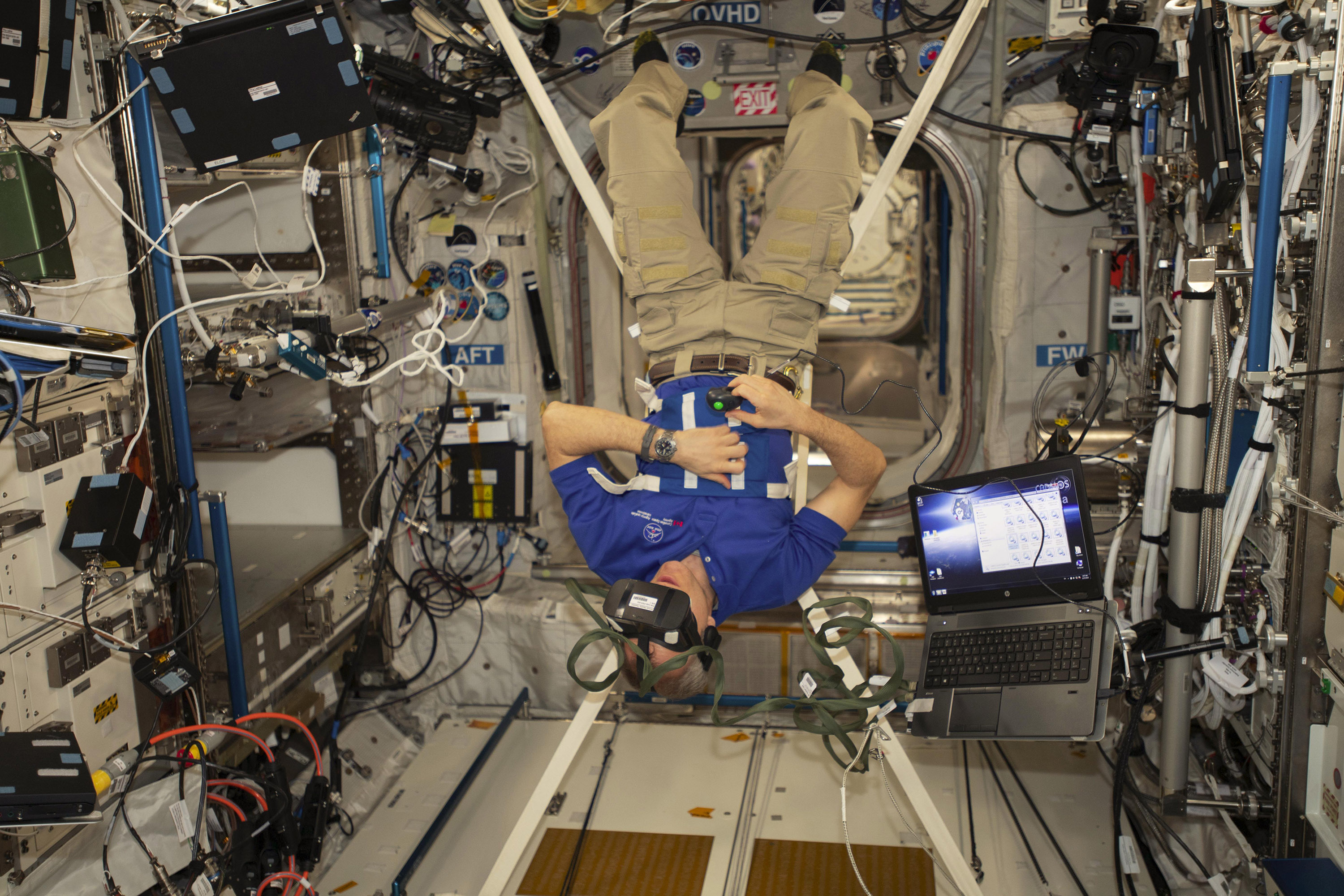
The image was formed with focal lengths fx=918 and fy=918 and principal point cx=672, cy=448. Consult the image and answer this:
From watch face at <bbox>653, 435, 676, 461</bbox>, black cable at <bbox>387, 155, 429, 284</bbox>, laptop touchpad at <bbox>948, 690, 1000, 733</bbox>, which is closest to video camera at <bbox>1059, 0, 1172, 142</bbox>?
watch face at <bbox>653, 435, 676, 461</bbox>

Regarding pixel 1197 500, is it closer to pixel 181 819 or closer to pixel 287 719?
pixel 287 719

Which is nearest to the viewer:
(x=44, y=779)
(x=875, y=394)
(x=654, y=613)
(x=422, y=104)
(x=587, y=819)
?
(x=44, y=779)

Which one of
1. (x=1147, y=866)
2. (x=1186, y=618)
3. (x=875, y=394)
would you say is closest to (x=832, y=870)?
(x=1147, y=866)

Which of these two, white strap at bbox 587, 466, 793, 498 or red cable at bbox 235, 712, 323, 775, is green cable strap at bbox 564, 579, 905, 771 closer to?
white strap at bbox 587, 466, 793, 498

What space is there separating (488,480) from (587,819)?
1.55m

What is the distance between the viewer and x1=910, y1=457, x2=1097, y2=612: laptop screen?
249cm

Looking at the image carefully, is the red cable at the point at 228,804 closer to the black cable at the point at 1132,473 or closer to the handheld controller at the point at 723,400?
the handheld controller at the point at 723,400

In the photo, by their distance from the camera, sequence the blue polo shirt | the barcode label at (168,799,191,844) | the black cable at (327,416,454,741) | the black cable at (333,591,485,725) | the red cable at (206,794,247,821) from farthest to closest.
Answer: the black cable at (333,591,485,725) → the black cable at (327,416,454,741) → the blue polo shirt → the red cable at (206,794,247,821) → the barcode label at (168,799,191,844)

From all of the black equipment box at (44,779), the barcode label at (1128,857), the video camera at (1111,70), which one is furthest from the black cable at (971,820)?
the black equipment box at (44,779)

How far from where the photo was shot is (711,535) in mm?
2713

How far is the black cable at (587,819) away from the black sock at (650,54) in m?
2.41

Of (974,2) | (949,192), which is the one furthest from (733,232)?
(974,2)

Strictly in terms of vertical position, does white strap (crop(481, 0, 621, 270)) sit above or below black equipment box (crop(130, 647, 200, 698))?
above

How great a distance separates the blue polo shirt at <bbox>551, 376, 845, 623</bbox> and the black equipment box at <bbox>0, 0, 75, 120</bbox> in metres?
1.55
